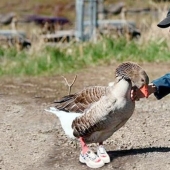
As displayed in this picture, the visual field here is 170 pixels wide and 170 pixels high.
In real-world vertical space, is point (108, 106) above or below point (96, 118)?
above

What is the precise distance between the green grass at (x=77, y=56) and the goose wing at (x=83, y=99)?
4.76 m

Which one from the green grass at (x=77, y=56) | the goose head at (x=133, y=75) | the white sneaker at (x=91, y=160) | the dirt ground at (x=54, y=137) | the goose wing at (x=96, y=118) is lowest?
the green grass at (x=77, y=56)

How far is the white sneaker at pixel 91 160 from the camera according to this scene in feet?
19.6

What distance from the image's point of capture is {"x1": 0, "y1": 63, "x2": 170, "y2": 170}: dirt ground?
20.4 ft

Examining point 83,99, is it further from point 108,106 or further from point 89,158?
point 89,158

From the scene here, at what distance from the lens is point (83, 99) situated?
19.7ft

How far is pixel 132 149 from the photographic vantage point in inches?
260

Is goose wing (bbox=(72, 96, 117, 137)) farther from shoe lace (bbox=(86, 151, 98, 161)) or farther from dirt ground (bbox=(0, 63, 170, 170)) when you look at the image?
dirt ground (bbox=(0, 63, 170, 170))

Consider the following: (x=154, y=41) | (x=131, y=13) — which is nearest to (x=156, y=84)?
(x=154, y=41)

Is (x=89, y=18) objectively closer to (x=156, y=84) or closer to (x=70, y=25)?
(x=70, y=25)

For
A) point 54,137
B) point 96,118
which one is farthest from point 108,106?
point 54,137

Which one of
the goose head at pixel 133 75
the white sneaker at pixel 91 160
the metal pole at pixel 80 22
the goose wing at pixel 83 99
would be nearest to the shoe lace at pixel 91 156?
the white sneaker at pixel 91 160

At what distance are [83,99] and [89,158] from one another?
0.52 metres

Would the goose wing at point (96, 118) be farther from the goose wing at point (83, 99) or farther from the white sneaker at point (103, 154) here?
the white sneaker at point (103, 154)
